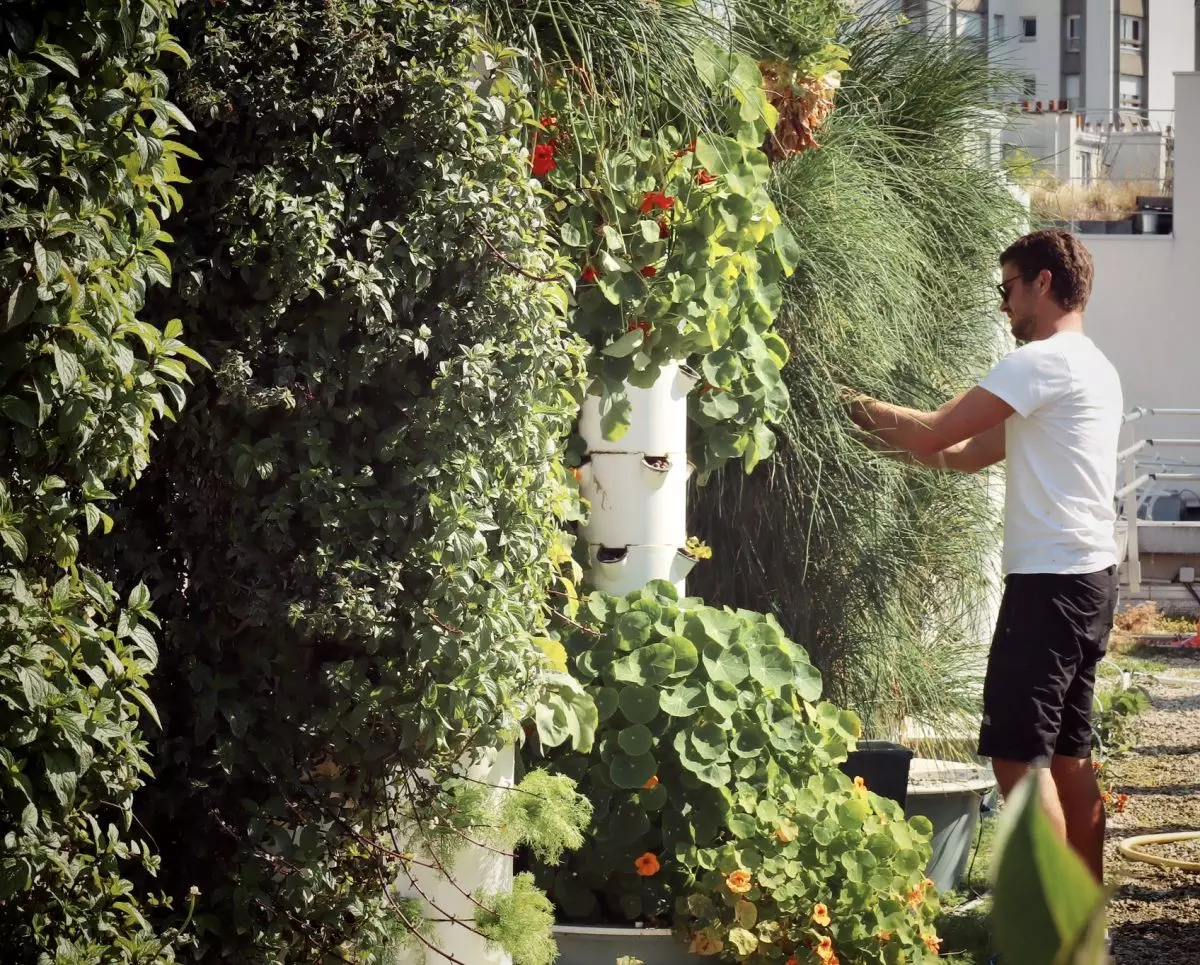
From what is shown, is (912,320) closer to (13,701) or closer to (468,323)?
(468,323)

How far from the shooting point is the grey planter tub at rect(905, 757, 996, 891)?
153 inches

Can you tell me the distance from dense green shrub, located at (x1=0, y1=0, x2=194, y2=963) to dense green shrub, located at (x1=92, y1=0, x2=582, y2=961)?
234 millimetres

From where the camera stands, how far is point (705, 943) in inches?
115

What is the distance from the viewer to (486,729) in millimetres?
2387

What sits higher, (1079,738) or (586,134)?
(586,134)

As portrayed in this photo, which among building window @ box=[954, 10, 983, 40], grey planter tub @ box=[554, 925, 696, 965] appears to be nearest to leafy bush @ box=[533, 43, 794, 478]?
grey planter tub @ box=[554, 925, 696, 965]

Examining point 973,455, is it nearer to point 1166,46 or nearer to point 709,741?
point 709,741

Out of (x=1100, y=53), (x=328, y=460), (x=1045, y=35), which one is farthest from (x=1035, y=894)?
(x=1100, y=53)

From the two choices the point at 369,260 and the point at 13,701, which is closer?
the point at 13,701

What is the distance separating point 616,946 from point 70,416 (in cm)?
A: 170

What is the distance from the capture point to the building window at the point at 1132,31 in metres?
41.1

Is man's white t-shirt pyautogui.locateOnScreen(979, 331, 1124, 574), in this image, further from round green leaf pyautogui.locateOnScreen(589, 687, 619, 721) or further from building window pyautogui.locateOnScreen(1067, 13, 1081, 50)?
building window pyautogui.locateOnScreen(1067, 13, 1081, 50)

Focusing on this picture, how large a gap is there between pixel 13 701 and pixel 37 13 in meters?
0.89

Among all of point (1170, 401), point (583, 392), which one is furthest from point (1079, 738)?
point (1170, 401)
